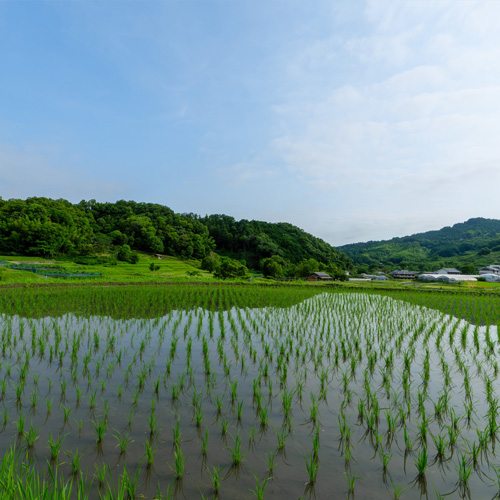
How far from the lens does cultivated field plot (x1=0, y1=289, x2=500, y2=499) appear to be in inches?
104

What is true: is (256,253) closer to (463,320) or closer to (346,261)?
(346,261)

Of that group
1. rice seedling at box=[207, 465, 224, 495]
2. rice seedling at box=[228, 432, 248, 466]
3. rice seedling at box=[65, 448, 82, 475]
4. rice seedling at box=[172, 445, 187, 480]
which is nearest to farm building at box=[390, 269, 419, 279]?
rice seedling at box=[228, 432, 248, 466]

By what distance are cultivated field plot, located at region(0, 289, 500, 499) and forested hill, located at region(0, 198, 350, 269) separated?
135 ft

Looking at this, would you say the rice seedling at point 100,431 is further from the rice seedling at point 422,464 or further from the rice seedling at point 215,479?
the rice seedling at point 422,464

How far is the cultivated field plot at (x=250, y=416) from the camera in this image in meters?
2.63

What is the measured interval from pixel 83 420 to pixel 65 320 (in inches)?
265

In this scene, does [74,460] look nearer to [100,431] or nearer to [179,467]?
[100,431]

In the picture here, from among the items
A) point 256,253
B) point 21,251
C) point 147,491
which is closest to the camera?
point 147,491

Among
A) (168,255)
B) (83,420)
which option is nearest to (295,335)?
(83,420)

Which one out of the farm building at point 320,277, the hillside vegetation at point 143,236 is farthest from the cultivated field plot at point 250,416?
the farm building at point 320,277

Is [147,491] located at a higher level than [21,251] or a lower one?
lower

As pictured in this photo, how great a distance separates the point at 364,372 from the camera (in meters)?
5.43

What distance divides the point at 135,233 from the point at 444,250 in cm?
12500

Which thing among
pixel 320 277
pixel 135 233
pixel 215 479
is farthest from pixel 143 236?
pixel 215 479
